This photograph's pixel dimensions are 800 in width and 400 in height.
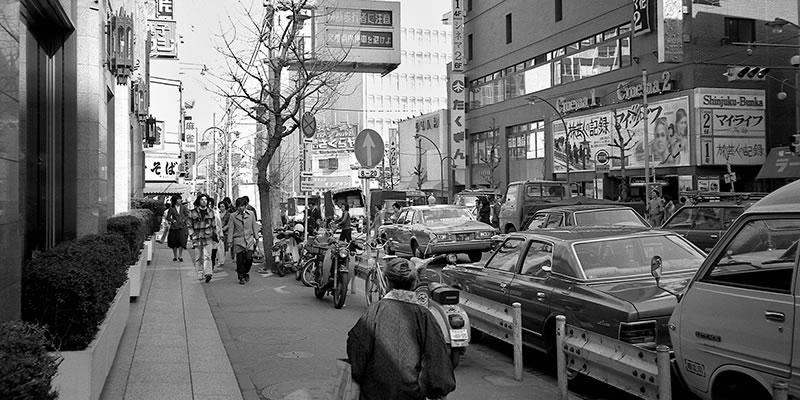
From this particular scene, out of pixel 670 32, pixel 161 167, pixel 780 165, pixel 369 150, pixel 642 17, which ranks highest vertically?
pixel 642 17

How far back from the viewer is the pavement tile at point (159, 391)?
6707 mm

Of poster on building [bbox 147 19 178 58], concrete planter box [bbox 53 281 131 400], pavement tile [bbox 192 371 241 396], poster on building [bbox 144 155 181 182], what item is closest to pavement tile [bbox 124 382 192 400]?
pavement tile [bbox 192 371 241 396]

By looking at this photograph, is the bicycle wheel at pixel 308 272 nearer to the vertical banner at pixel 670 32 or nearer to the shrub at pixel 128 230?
the shrub at pixel 128 230

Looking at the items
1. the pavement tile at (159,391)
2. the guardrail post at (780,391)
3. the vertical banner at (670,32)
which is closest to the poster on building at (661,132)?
the vertical banner at (670,32)

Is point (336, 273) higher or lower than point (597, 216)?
lower

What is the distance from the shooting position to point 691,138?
3612 cm

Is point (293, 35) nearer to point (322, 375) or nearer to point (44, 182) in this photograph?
point (44, 182)

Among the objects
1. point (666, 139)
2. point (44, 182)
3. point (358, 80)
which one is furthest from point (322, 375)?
point (358, 80)

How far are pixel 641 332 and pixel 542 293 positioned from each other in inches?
64.3

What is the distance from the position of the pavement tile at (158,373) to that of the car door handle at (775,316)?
5299 millimetres

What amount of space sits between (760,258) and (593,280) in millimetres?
2404

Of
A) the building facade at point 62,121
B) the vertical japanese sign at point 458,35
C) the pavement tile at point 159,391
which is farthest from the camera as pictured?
the vertical japanese sign at point 458,35

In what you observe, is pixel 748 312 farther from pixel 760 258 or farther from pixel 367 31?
pixel 367 31

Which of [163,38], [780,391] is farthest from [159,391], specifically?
[163,38]
